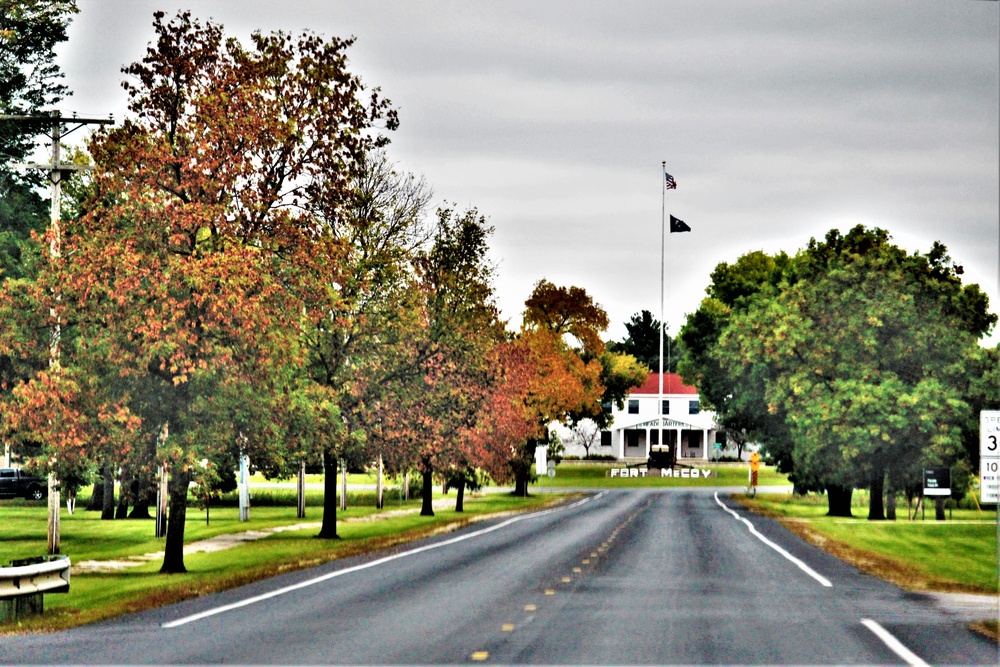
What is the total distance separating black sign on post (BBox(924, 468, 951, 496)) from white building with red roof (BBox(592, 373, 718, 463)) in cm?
8467

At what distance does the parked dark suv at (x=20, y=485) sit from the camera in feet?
211

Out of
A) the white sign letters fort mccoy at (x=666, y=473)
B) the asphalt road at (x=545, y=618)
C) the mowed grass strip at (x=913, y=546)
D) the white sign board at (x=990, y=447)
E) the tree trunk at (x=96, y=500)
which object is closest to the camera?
the asphalt road at (x=545, y=618)

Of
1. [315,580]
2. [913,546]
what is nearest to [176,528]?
[315,580]

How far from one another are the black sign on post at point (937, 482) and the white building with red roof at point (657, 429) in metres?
84.7

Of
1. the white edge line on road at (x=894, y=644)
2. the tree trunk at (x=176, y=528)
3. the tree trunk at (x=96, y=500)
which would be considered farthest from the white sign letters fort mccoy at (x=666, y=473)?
the white edge line on road at (x=894, y=644)

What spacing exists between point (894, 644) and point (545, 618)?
4390 mm

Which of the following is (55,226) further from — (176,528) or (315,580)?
(315,580)

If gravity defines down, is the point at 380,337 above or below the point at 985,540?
above

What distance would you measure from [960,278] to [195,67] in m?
36.8

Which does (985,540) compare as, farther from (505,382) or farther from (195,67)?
(195,67)

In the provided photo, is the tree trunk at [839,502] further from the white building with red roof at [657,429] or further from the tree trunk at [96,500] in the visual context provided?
the white building with red roof at [657,429]

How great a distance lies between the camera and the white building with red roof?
134 meters

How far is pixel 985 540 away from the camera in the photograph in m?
38.9

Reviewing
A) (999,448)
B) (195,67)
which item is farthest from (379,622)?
(195,67)
